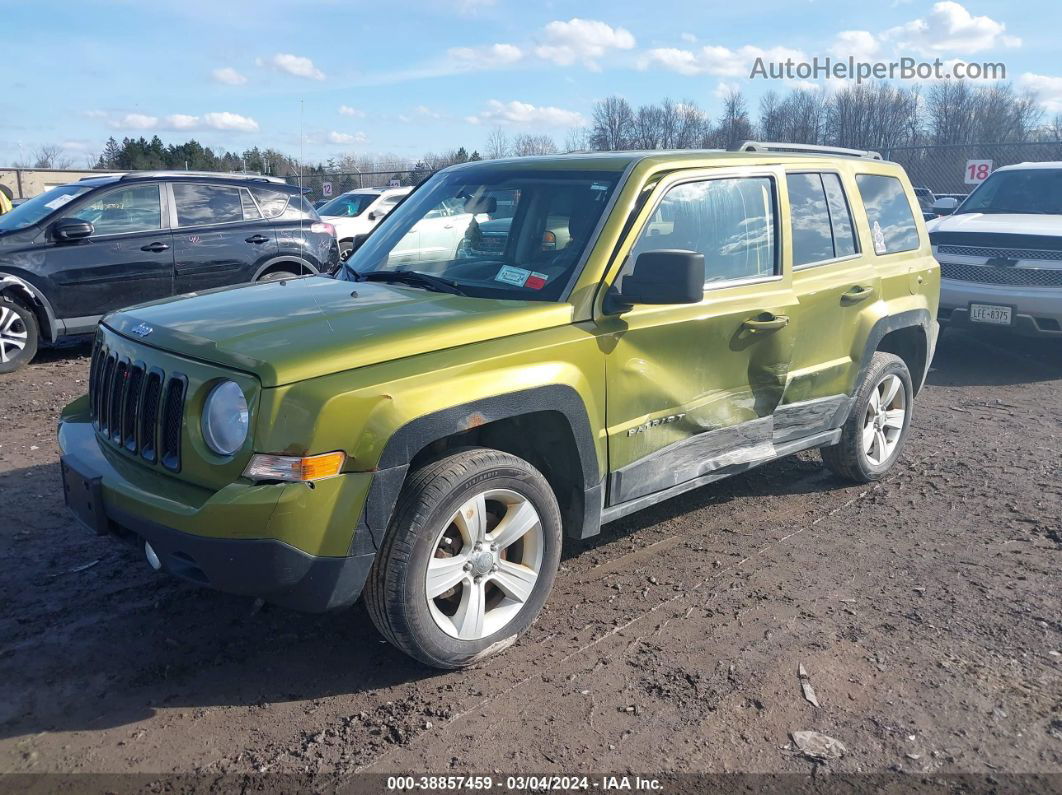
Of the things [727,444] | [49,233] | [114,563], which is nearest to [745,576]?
[727,444]

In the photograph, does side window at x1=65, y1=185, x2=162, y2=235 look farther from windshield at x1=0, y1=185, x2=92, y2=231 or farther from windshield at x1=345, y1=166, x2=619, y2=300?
windshield at x1=345, y1=166, x2=619, y2=300

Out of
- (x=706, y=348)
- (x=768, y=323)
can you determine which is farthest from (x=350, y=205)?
(x=706, y=348)

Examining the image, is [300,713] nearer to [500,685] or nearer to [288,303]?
[500,685]

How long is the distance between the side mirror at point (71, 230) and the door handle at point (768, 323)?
688 cm

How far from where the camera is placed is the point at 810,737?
3.10 metres

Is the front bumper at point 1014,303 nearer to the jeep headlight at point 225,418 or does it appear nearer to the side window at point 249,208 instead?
the side window at point 249,208

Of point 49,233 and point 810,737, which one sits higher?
point 49,233

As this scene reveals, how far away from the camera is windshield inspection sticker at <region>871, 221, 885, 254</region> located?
5480 millimetres

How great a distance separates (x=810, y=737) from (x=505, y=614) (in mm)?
1204

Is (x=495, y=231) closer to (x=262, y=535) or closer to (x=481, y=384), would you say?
(x=481, y=384)

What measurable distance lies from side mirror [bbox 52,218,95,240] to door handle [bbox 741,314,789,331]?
6882mm

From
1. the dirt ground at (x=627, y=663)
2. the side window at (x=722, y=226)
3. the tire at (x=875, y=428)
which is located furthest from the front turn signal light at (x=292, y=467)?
the tire at (x=875, y=428)

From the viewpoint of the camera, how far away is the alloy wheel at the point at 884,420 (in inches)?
221

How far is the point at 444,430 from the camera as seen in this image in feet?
10.6
